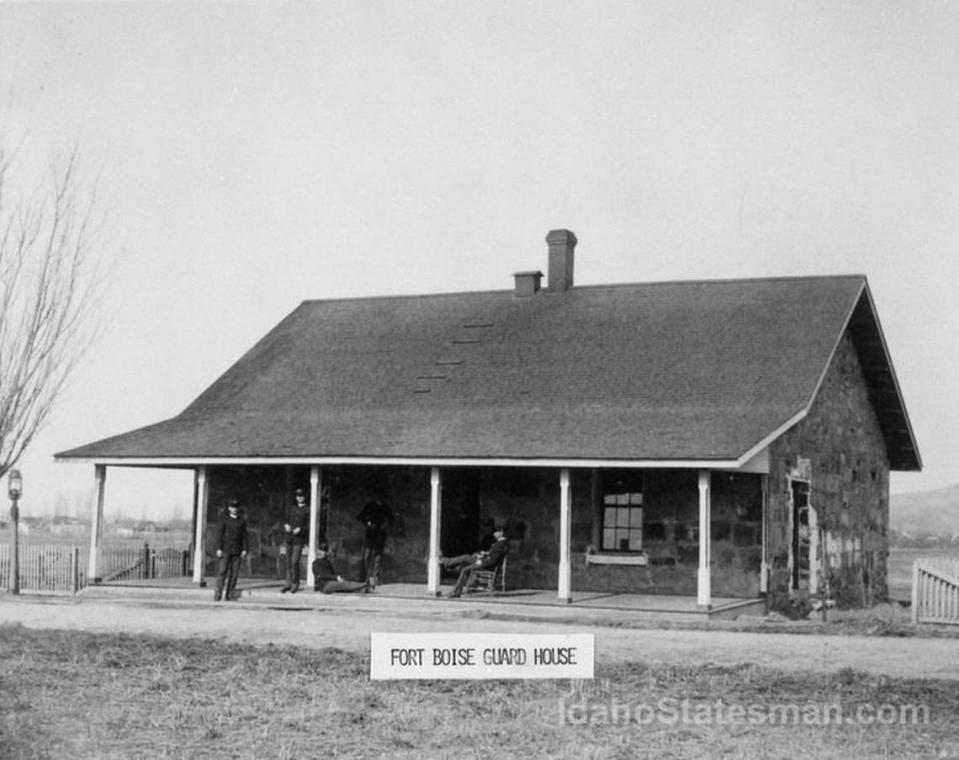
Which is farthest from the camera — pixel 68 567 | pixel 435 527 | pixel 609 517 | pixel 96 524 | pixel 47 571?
pixel 47 571

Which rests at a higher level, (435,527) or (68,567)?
(435,527)

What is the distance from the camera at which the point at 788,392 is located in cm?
2134

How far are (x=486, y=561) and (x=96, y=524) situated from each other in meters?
7.27

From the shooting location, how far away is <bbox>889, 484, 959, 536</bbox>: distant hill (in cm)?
12925

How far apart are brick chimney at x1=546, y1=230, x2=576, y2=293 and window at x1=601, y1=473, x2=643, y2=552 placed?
6.04 m

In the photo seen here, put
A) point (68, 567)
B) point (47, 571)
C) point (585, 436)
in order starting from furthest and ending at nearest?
1. point (47, 571)
2. point (68, 567)
3. point (585, 436)

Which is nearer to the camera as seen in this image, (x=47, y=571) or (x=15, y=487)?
(x=15, y=487)

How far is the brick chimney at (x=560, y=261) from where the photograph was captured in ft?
88.5

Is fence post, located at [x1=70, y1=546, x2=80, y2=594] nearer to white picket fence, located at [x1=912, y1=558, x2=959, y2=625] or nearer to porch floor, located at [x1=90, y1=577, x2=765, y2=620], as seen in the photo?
porch floor, located at [x1=90, y1=577, x2=765, y2=620]

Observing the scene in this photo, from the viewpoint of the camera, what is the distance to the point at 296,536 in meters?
21.8
